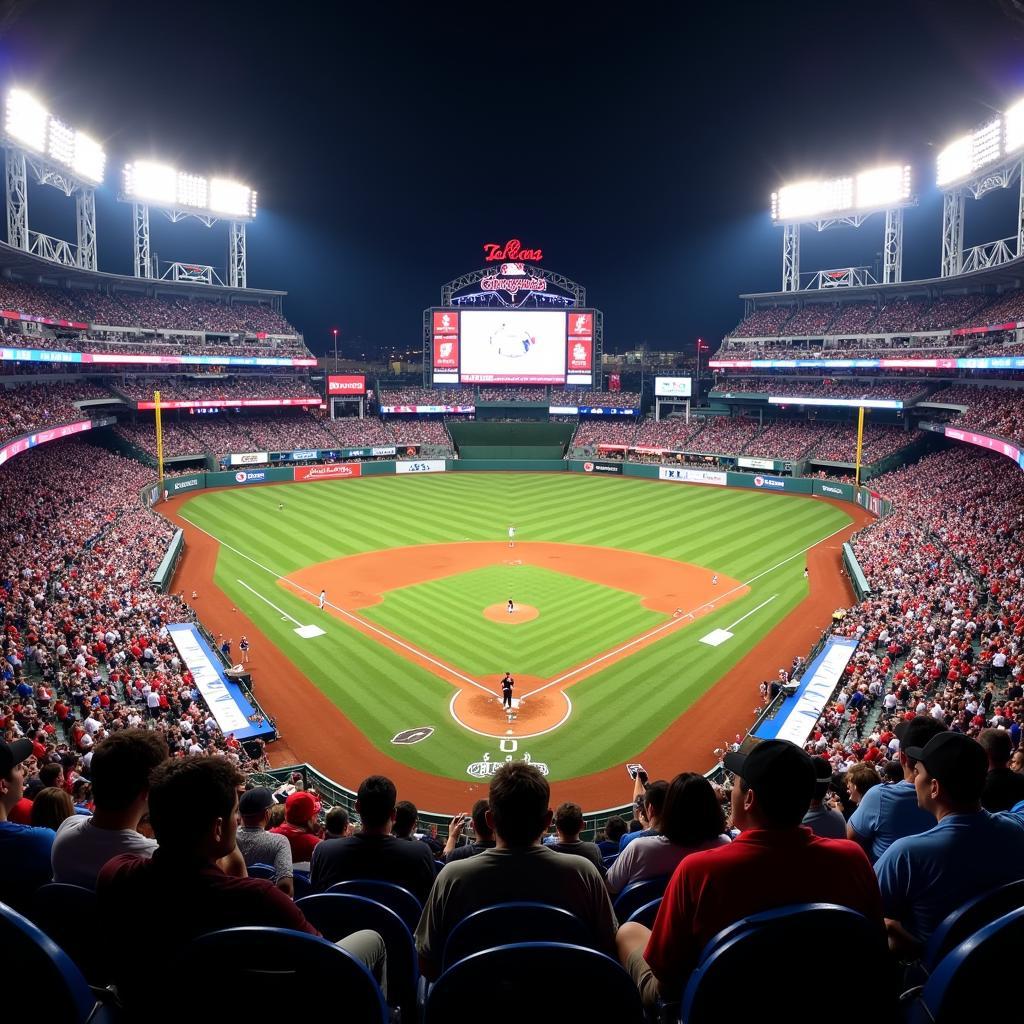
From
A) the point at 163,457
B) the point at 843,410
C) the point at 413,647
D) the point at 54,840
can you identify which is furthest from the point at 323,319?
the point at 54,840

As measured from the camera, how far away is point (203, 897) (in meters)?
2.99

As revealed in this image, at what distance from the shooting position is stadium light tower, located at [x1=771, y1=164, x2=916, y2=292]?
63.7m

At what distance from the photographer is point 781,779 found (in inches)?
135

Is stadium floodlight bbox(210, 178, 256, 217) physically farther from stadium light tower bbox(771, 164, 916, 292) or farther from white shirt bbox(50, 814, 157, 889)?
white shirt bbox(50, 814, 157, 889)

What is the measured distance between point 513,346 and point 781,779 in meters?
76.6

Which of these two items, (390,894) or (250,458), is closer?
(390,894)

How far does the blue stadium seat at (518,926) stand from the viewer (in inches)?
132

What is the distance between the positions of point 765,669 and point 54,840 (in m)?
24.1

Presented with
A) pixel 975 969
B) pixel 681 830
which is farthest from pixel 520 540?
pixel 975 969

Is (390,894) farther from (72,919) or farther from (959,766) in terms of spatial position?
(959,766)

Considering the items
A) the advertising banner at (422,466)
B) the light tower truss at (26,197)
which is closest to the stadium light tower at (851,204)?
the advertising banner at (422,466)

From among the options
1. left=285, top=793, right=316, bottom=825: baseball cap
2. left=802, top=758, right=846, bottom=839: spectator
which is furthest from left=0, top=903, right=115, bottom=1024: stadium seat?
left=285, top=793, right=316, bottom=825: baseball cap

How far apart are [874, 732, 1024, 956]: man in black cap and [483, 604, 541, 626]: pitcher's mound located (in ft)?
85.6

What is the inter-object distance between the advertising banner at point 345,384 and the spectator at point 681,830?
77.8 meters
